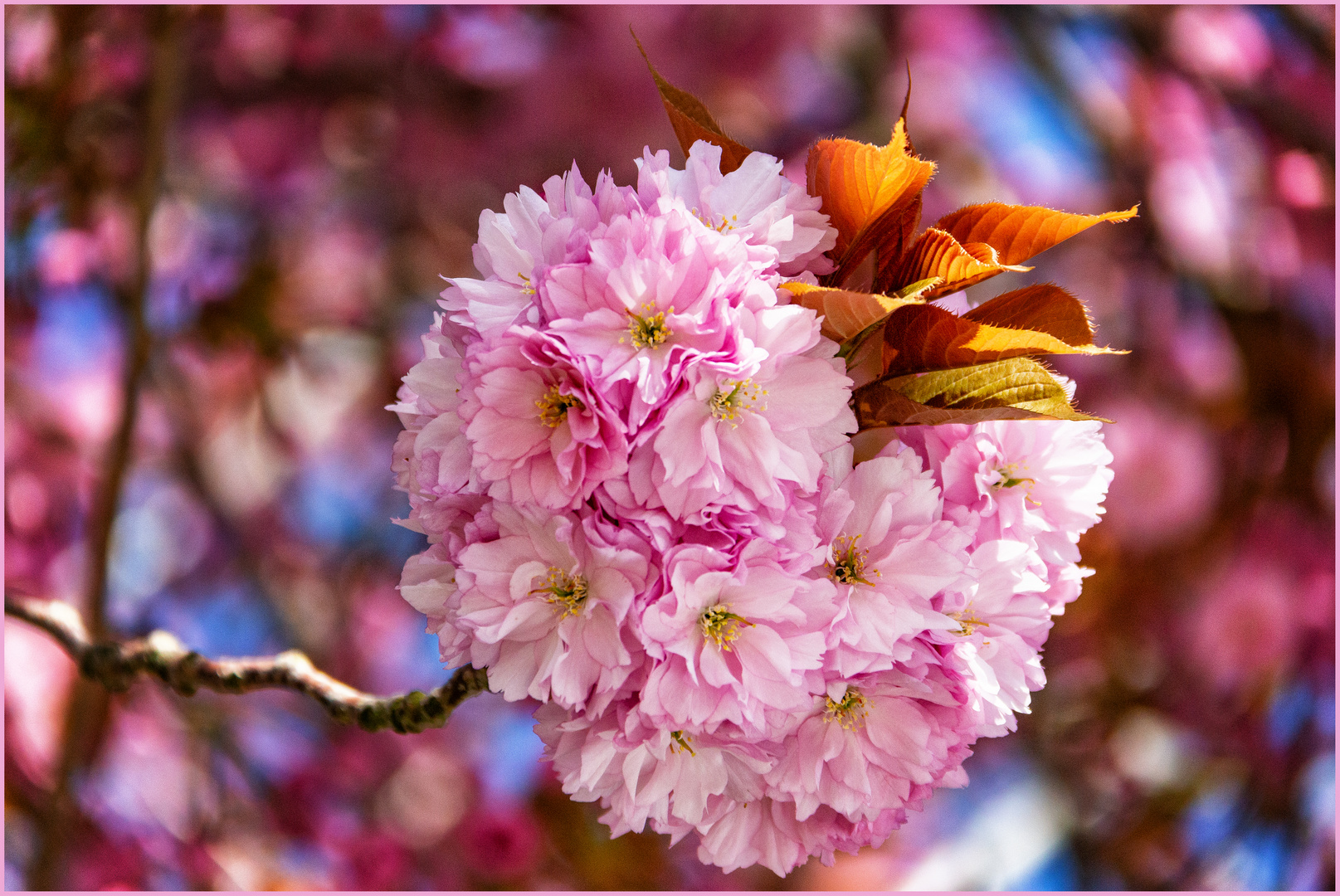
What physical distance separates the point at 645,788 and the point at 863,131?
108 centimetres

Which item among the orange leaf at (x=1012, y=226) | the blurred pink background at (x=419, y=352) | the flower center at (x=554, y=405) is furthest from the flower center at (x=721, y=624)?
the blurred pink background at (x=419, y=352)

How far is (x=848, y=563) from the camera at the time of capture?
414mm

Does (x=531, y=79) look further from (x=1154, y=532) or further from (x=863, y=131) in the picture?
(x=1154, y=532)

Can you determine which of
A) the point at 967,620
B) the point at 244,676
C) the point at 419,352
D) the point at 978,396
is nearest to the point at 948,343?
the point at 978,396

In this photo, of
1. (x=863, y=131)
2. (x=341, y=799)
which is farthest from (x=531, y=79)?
(x=341, y=799)

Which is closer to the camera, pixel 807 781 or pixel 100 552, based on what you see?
pixel 807 781

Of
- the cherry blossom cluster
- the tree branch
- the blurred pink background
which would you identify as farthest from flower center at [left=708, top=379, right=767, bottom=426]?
the blurred pink background

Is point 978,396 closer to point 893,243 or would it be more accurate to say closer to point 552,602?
point 893,243

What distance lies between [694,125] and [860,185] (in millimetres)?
98

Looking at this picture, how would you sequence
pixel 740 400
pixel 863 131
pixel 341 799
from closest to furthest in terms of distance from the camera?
1. pixel 740 400
2. pixel 863 131
3. pixel 341 799

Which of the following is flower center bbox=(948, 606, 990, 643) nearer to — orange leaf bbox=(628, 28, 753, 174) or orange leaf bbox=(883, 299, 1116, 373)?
orange leaf bbox=(883, 299, 1116, 373)

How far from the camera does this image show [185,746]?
5.01 feet

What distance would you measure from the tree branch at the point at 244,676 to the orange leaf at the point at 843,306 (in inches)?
10.0

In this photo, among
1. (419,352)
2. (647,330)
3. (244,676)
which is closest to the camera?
(647,330)
